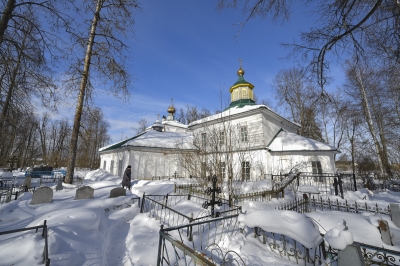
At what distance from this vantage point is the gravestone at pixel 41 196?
24.1 feet

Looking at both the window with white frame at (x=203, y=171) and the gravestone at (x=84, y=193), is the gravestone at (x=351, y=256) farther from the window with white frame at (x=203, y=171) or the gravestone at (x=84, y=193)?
the gravestone at (x=84, y=193)

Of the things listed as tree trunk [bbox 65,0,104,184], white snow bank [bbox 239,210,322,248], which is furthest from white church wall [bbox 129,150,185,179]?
white snow bank [bbox 239,210,322,248]

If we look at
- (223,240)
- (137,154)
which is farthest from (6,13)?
(137,154)

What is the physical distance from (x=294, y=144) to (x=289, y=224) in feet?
48.0

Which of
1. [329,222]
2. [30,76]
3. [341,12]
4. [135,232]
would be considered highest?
[341,12]

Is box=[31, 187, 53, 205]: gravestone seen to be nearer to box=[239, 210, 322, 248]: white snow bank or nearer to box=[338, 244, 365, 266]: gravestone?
box=[239, 210, 322, 248]: white snow bank

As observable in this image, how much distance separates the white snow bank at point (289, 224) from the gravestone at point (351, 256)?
38.3 inches

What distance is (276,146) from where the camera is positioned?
17.1 meters

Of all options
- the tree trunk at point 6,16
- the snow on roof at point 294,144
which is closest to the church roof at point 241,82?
the snow on roof at point 294,144

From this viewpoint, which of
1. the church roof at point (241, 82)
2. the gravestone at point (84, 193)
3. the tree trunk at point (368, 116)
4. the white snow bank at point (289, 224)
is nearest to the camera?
the white snow bank at point (289, 224)

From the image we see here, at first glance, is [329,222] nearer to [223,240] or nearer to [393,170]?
[223,240]

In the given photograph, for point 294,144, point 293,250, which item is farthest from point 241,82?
point 293,250

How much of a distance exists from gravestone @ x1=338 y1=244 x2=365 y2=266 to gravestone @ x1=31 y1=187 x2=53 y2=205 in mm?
9748

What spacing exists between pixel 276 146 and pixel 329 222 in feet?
41.8
